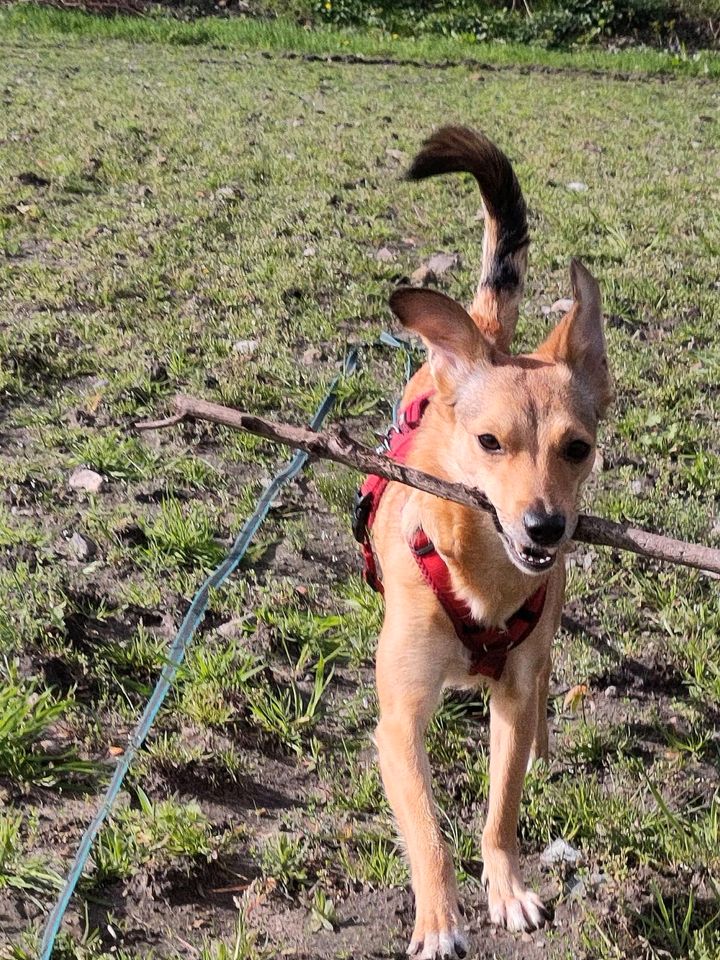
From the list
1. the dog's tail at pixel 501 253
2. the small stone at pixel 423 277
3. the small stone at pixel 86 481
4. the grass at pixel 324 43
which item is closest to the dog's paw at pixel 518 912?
the dog's tail at pixel 501 253

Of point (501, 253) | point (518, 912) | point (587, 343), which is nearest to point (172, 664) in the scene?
point (518, 912)

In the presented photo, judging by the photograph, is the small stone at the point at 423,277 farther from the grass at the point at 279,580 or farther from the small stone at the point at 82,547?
the small stone at the point at 82,547

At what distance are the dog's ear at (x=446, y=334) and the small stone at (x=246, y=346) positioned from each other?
7.87 feet

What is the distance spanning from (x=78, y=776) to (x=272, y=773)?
530 millimetres

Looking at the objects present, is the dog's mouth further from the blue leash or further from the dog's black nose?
the blue leash

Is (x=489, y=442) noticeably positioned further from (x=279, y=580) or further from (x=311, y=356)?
(x=311, y=356)

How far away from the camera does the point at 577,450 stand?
7.19ft

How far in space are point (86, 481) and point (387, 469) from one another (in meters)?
2.05

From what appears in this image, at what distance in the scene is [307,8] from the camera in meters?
17.5

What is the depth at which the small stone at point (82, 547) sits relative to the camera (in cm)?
319

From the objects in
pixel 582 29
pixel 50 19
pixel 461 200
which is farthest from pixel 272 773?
pixel 582 29

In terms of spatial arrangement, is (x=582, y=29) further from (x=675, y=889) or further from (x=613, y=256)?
(x=675, y=889)

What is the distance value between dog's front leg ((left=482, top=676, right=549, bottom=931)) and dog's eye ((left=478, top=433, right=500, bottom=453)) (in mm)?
602

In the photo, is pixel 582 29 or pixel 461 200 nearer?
pixel 461 200
